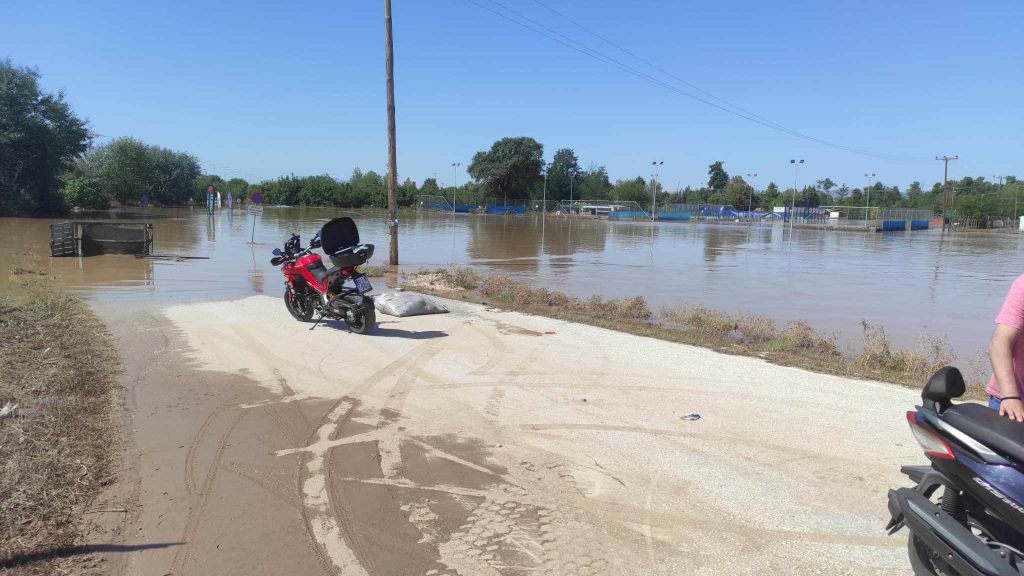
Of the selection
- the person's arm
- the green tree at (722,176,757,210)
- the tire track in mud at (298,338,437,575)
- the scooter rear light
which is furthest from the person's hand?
the green tree at (722,176,757,210)

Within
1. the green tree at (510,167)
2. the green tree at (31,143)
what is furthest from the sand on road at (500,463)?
the green tree at (510,167)

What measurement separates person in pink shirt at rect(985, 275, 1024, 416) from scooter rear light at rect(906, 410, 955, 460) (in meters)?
0.40

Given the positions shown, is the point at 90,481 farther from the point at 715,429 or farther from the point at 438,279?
the point at 438,279

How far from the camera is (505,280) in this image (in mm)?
14828

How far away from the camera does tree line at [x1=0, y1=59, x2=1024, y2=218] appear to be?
1871 inches

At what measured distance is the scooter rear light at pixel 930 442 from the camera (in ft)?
9.77

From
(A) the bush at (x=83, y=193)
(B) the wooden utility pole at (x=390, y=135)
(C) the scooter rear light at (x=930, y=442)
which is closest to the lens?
(C) the scooter rear light at (x=930, y=442)

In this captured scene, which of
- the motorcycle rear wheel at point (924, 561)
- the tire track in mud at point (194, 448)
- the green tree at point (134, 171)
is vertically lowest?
the tire track in mud at point (194, 448)

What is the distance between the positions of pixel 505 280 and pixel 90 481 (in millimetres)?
11060

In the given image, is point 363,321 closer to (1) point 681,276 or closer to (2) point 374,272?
(2) point 374,272

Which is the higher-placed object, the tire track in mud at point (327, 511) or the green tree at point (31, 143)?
the green tree at point (31, 143)

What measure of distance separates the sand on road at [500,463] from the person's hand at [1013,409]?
1.03 meters

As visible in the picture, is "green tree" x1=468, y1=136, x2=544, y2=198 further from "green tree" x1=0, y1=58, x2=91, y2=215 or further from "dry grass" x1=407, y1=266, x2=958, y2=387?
"dry grass" x1=407, y1=266, x2=958, y2=387

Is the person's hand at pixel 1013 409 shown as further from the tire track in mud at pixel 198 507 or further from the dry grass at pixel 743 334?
the dry grass at pixel 743 334
